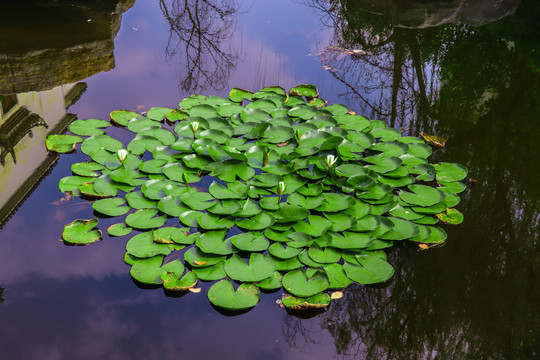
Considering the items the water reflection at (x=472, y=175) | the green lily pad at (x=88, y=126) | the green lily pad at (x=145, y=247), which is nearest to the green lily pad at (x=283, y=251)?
the water reflection at (x=472, y=175)

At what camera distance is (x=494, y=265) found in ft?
6.82

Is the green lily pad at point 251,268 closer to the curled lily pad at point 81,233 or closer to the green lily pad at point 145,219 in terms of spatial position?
the green lily pad at point 145,219

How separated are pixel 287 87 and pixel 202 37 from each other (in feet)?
3.88

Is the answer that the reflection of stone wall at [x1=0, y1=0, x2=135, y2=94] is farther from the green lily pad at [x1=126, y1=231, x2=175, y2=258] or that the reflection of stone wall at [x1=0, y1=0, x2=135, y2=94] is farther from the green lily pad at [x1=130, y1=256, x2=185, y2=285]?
the green lily pad at [x1=130, y1=256, x2=185, y2=285]

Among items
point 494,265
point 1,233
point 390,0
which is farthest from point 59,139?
point 390,0

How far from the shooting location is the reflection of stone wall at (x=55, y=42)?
3.09 meters

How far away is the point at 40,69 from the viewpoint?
3.13 metres

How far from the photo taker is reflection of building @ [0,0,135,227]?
2.52m

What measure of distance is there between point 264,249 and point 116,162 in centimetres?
95

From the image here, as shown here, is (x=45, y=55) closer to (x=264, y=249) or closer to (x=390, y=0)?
(x=264, y=249)

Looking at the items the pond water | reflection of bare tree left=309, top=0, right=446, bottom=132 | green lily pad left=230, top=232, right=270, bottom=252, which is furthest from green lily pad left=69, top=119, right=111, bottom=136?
reflection of bare tree left=309, top=0, right=446, bottom=132

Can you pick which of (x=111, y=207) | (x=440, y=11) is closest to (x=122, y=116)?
(x=111, y=207)

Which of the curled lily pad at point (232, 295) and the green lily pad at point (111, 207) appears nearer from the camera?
the curled lily pad at point (232, 295)

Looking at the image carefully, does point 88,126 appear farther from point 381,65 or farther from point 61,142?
point 381,65
